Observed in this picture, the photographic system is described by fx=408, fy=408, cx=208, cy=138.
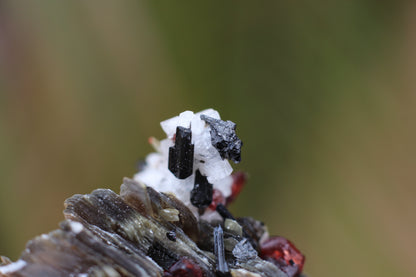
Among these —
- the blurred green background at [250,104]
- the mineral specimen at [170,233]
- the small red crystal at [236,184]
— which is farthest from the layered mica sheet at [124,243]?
the blurred green background at [250,104]

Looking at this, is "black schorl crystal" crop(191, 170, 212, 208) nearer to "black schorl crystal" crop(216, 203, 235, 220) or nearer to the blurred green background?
"black schorl crystal" crop(216, 203, 235, 220)

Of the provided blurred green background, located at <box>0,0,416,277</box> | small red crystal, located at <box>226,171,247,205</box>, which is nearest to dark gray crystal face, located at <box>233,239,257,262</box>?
small red crystal, located at <box>226,171,247,205</box>

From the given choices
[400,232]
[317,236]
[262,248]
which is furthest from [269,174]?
[262,248]

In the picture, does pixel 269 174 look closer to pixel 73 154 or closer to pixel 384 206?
pixel 384 206

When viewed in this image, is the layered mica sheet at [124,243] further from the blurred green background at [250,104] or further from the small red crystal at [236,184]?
the blurred green background at [250,104]

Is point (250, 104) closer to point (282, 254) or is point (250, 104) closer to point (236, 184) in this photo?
point (236, 184)
